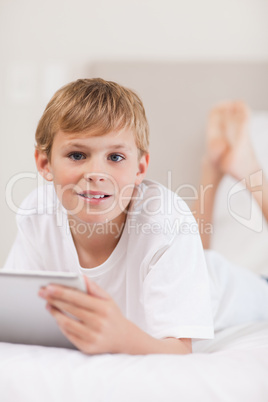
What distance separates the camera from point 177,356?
0.65 meters

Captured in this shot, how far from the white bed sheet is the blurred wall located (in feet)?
4.38

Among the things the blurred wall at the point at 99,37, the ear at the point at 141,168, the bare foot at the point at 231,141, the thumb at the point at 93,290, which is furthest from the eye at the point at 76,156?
the blurred wall at the point at 99,37

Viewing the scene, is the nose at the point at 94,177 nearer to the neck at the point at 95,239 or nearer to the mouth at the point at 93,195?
the mouth at the point at 93,195

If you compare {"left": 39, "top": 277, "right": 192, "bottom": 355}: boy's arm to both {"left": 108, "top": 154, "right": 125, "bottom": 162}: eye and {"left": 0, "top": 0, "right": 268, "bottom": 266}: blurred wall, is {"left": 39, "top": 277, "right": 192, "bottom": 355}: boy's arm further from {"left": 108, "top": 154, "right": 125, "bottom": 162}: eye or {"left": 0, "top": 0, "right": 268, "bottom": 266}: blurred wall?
{"left": 0, "top": 0, "right": 268, "bottom": 266}: blurred wall

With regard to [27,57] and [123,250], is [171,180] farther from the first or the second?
[123,250]

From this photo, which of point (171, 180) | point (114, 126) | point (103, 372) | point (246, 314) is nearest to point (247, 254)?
point (171, 180)

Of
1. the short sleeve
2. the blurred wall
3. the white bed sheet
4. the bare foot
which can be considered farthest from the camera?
the blurred wall

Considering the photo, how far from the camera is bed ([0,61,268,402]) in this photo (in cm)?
59

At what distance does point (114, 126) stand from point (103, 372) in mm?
395

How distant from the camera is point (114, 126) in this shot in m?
0.82

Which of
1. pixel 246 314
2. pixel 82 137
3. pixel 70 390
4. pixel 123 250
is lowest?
pixel 246 314

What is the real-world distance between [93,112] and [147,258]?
264 millimetres

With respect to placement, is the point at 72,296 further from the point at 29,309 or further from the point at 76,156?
the point at 76,156

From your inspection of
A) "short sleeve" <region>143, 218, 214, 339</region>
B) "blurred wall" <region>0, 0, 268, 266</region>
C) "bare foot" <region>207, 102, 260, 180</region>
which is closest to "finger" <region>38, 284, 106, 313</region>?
"short sleeve" <region>143, 218, 214, 339</region>
